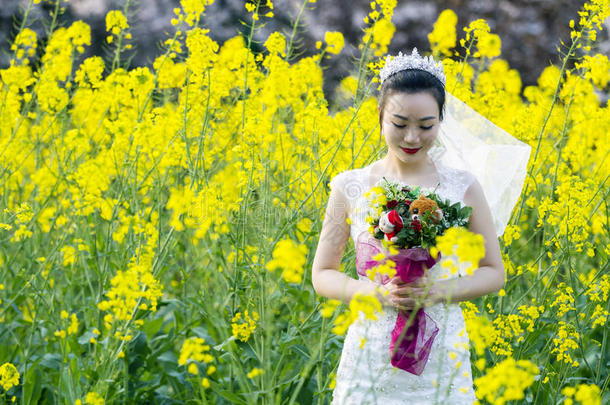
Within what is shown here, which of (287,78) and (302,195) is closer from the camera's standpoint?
(287,78)

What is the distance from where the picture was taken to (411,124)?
6.60 ft

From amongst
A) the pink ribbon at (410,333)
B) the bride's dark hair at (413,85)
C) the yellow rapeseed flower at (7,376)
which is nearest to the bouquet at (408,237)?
the pink ribbon at (410,333)

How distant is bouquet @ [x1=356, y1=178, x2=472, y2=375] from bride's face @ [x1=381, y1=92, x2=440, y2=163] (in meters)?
0.14

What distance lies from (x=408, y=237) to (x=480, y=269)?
1.07 feet

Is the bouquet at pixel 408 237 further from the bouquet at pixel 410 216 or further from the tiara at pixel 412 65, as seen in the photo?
the tiara at pixel 412 65

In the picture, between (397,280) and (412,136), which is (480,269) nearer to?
(397,280)

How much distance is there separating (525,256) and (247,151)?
213 cm

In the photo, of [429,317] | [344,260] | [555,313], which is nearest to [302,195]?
[344,260]

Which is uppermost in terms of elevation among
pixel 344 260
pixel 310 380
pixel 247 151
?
pixel 247 151

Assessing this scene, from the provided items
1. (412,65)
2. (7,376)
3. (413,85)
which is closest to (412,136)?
(413,85)

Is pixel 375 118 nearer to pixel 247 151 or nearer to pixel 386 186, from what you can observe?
pixel 247 151

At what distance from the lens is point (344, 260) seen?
298 cm

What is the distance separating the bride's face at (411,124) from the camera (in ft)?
6.60

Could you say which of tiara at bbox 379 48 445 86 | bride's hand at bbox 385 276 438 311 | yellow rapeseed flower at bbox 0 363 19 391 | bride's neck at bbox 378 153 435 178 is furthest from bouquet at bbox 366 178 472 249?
yellow rapeseed flower at bbox 0 363 19 391
